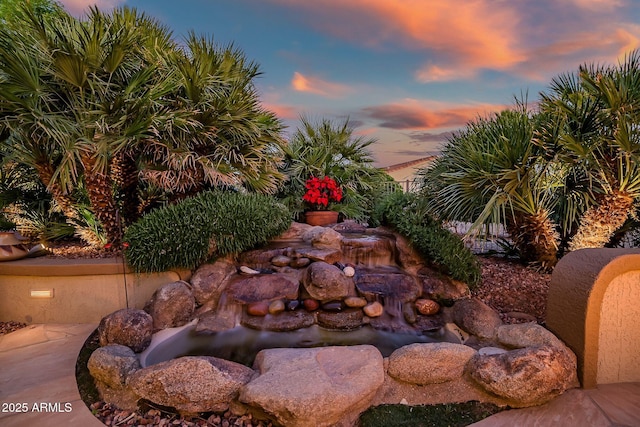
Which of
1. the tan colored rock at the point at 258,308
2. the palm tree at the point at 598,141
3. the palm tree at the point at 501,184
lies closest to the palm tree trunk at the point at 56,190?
the tan colored rock at the point at 258,308

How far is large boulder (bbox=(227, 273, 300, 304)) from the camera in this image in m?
4.03

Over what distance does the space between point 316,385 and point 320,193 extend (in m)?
4.83

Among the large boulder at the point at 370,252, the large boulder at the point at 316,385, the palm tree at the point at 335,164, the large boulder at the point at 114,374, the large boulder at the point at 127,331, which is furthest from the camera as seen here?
the palm tree at the point at 335,164

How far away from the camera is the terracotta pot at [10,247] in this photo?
162 inches

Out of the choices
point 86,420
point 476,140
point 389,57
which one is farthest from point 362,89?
point 86,420

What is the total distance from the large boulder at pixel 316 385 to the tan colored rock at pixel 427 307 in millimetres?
1268

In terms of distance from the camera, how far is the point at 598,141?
378 cm

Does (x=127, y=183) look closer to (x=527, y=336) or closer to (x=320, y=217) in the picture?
(x=320, y=217)

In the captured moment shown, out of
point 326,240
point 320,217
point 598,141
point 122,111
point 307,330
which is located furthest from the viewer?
point 320,217

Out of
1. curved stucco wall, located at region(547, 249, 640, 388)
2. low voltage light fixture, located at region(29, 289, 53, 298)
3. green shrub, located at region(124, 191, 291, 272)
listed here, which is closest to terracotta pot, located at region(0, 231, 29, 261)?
low voltage light fixture, located at region(29, 289, 53, 298)

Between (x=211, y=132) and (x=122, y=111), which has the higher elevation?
(x=122, y=111)

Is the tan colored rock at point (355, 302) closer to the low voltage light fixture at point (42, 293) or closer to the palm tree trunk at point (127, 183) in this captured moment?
the low voltage light fixture at point (42, 293)

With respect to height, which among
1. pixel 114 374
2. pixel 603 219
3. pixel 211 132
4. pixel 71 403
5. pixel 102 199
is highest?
pixel 211 132

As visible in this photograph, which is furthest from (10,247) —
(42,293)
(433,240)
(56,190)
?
(433,240)
